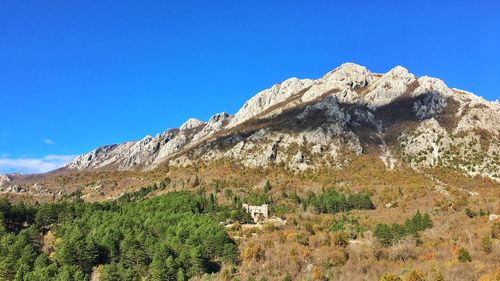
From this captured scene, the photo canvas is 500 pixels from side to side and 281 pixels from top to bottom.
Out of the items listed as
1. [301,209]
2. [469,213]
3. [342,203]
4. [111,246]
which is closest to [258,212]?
[301,209]

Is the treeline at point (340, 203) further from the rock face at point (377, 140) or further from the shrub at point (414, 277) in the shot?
the shrub at point (414, 277)

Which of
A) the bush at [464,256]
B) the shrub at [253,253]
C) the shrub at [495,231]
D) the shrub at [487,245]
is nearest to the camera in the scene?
the bush at [464,256]

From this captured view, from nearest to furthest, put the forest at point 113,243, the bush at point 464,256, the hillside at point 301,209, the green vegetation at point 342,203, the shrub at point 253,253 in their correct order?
the bush at point 464,256 → the hillside at point 301,209 → the forest at point 113,243 → the shrub at point 253,253 → the green vegetation at point 342,203

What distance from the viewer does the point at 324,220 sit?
10269 centimetres

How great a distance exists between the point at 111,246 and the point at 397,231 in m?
48.9

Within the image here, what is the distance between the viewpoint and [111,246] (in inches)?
2982

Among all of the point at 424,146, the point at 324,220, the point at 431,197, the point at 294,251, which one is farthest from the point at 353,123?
the point at 294,251

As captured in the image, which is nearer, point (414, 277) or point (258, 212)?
point (414, 277)

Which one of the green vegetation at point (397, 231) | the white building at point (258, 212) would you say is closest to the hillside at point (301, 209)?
the green vegetation at point (397, 231)

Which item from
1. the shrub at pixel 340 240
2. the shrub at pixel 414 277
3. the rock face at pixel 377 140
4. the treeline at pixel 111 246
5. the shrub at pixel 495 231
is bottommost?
the shrub at pixel 414 277

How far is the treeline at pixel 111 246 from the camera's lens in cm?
6694

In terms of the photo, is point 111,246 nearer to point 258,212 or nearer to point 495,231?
point 258,212

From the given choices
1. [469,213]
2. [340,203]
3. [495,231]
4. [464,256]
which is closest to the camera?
[464,256]

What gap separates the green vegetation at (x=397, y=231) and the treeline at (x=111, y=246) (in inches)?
970
